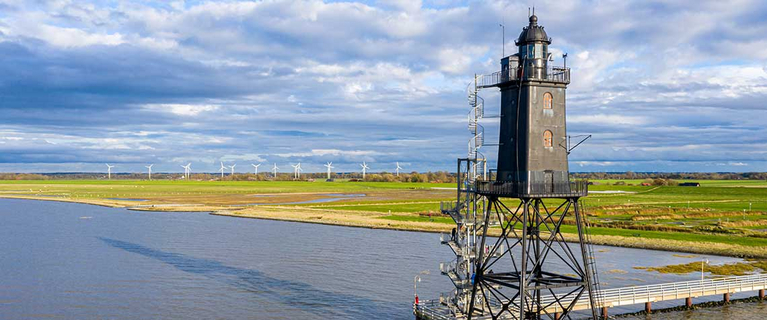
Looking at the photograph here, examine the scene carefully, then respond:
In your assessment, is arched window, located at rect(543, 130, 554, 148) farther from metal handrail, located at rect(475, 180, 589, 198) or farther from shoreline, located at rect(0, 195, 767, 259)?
shoreline, located at rect(0, 195, 767, 259)

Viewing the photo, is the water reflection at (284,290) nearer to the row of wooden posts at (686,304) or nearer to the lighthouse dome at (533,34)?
the row of wooden posts at (686,304)

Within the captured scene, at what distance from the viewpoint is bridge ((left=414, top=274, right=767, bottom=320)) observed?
3881 centimetres

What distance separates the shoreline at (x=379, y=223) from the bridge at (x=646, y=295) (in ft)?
78.0

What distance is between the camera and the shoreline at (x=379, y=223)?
70.3 m

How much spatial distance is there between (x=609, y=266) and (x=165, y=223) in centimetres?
7890

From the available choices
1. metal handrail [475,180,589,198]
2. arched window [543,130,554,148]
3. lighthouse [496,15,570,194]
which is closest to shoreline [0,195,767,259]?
metal handrail [475,180,589,198]

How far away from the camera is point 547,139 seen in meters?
31.5

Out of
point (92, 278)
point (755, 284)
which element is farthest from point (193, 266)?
point (755, 284)

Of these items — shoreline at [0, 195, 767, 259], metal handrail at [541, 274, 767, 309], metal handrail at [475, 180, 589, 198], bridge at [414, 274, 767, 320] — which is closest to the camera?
metal handrail at [475, 180, 589, 198]

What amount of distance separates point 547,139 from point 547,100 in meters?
2.08

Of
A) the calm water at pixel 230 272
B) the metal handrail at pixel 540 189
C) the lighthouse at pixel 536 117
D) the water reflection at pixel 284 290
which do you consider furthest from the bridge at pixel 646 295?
the lighthouse at pixel 536 117

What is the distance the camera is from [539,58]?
3150cm

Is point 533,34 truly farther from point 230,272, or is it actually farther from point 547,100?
point 230,272

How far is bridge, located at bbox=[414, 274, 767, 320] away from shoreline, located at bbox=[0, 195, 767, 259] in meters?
23.8
